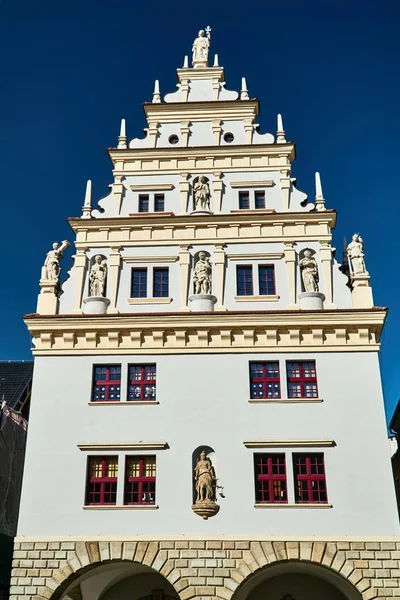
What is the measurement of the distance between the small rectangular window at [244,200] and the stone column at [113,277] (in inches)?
199

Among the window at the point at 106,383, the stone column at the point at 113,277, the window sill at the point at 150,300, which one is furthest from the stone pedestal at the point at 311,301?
the window at the point at 106,383

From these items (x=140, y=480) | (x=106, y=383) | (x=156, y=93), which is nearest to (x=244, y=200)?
(x=156, y=93)

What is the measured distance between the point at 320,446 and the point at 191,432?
166 inches

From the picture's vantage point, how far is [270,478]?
21609 millimetres

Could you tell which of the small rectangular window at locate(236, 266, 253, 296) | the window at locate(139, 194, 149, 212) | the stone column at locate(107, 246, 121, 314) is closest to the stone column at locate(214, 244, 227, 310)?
the small rectangular window at locate(236, 266, 253, 296)

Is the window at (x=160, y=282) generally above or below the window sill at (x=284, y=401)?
above

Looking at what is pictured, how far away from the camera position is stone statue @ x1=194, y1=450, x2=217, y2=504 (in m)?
21.1

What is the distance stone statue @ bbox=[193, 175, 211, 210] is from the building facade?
9 centimetres

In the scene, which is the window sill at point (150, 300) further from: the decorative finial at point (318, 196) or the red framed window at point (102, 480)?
the decorative finial at point (318, 196)

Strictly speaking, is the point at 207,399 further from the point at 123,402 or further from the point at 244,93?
the point at 244,93

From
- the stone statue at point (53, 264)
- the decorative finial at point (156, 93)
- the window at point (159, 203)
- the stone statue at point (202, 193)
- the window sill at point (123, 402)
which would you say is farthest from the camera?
the decorative finial at point (156, 93)

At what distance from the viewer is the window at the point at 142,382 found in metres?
23.0

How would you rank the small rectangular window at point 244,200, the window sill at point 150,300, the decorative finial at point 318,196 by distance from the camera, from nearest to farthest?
the window sill at point 150,300, the decorative finial at point 318,196, the small rectangular window at point 244,200

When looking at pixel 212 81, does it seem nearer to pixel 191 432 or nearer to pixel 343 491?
pixel 191 432
